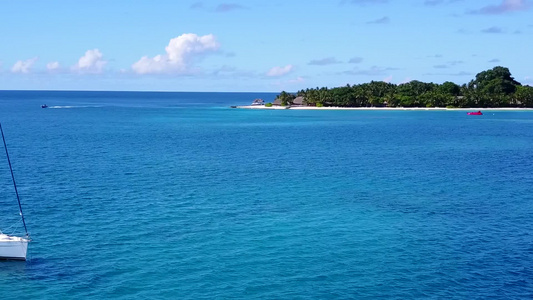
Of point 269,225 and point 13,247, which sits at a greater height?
point 13,247

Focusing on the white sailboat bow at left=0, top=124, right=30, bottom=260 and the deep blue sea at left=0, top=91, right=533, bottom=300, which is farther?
the white sailboat bow at left=0, top=124, right=30, bottom=260

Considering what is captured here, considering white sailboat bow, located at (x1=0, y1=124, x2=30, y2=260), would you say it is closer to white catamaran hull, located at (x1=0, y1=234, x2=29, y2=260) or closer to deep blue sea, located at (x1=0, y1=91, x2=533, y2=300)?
white catamaran hull, located at (x1=0, y1=234, x2=29, y2=260)

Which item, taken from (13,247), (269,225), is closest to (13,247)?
(13,247)

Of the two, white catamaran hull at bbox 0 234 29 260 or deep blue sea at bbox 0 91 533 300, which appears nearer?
deep blue sea at bbox 0 91 533 300

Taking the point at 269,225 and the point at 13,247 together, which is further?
the point at 269,225

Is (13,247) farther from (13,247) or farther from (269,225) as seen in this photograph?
(269,225)

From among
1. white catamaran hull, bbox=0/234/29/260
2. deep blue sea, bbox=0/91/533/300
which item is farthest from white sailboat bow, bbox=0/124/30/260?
deep blue sea, bbox=0/91/533/300

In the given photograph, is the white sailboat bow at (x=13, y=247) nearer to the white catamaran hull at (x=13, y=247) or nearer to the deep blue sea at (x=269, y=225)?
the white catamaran hull at (x=13, y=247)
